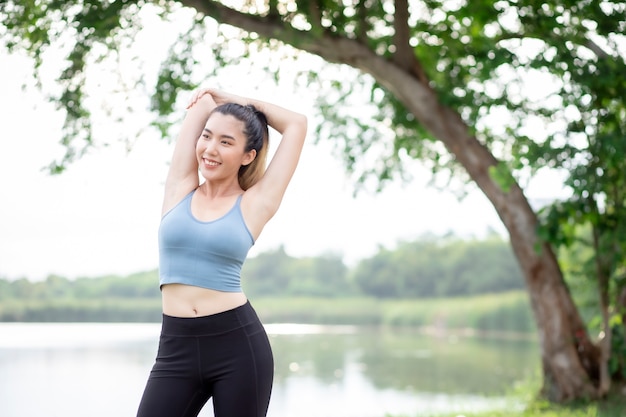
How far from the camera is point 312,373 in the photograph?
10.6 metres

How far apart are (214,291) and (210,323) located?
78mm

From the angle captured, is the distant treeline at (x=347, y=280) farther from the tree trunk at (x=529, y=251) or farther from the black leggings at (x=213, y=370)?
the black leggings at (x=213, y=370)

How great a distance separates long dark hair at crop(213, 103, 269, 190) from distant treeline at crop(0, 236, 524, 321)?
1562 centimetres

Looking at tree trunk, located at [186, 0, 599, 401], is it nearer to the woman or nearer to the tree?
the tree

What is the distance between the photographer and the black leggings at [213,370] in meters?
2.11

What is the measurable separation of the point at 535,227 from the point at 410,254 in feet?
65.2

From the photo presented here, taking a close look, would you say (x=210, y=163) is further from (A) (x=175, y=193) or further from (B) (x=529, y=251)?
(B) (x=529, y=251)

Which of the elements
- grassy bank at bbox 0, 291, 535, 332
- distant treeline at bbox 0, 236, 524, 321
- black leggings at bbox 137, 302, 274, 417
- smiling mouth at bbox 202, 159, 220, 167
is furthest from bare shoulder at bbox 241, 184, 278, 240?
distant treeline at bbox 0, 236, 524, 321

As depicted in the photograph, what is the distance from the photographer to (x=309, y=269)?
923 inches

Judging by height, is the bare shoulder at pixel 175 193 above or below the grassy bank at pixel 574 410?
above

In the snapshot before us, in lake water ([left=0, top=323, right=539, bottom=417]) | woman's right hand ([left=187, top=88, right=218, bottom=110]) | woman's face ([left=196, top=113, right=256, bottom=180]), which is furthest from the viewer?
lake water ([left=0, top=323, right=539, bottom=417])

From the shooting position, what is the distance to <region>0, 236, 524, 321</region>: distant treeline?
17.9 m

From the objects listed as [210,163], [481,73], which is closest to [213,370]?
[210,163]

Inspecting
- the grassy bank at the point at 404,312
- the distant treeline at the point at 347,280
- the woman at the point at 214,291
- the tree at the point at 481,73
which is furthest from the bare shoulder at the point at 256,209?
the grassy bank at the point at 404,312
